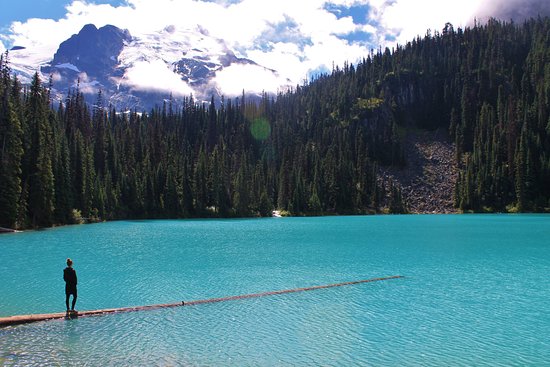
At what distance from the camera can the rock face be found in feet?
560

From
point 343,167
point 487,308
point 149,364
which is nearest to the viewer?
point 149,364

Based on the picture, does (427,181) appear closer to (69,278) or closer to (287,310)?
(287,310)

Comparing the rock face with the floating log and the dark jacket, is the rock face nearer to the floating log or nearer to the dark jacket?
the floating log

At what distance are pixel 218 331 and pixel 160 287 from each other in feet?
37.0

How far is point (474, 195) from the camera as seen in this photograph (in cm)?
16312

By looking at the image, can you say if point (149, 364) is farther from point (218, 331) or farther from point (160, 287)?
point (160, 287)

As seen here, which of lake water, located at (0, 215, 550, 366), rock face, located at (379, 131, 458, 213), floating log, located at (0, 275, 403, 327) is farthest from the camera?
rock face, located at (379, 131, 458, 213)

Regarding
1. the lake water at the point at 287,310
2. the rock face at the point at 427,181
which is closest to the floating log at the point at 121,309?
the lake water at the point at 287,310

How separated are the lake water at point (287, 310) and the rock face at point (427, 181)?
125765 millimetres

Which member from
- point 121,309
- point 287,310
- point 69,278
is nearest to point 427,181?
point 287,310

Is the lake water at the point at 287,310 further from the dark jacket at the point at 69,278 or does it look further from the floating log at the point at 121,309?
the dark jacket at the point at 69,278

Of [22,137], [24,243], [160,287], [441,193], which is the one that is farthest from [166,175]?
[160,287]

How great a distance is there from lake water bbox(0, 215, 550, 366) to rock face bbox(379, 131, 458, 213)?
126 m

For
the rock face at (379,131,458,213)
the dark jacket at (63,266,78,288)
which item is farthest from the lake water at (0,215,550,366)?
the rock face at (379,131,458,213)
